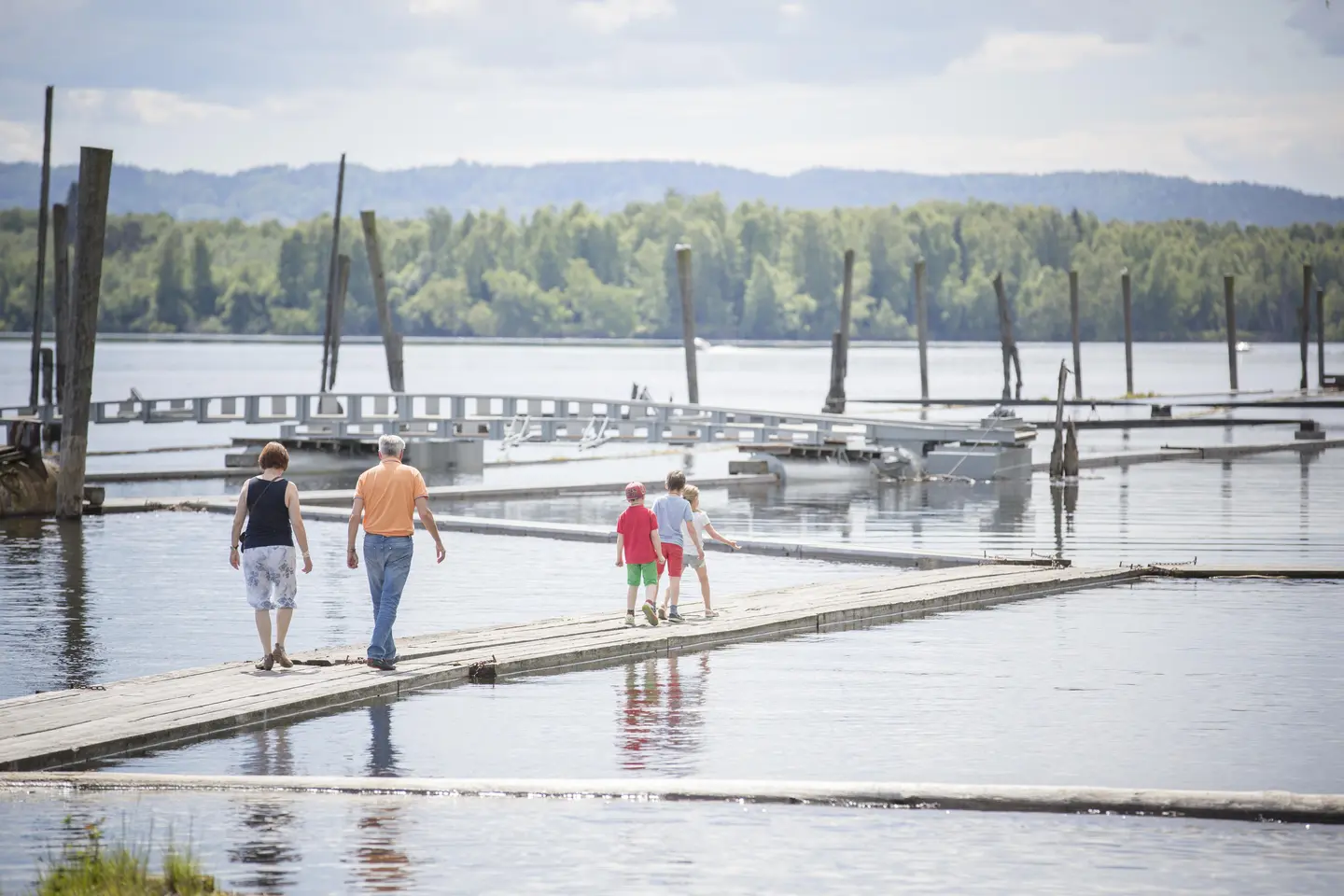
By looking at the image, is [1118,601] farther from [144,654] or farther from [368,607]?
[144,654]

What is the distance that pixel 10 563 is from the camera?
2292cm

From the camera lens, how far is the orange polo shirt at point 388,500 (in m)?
13.1

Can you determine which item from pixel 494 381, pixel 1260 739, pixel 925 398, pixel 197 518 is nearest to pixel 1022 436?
pixel 197 518

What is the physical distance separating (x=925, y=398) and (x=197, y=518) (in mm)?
59538

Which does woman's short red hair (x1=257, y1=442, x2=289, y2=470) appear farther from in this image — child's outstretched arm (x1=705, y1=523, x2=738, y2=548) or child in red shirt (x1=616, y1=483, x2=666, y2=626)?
child's outstretched arm (x1=705, y1=523, x2=738, y2=548)

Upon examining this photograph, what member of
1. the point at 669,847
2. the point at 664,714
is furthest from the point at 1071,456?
the point at 669,847

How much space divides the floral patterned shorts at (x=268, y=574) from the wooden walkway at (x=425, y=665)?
52cm

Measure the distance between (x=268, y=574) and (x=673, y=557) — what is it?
13.4 feet

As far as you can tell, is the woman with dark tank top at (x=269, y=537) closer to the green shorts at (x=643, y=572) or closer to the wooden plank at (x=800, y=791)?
the wooden plank at (x=800, y=791)

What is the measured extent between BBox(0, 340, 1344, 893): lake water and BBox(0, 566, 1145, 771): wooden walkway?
10.5 inches

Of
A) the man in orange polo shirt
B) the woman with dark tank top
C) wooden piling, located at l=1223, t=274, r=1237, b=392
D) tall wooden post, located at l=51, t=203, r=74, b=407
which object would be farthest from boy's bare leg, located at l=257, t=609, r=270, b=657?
wooden piling, located at l=1223, t=274, r=1237, b=392

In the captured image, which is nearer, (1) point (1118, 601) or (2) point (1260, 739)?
(2) point (1260, 739)

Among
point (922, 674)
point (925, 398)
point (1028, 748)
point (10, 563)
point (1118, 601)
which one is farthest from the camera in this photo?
point (925, 398)

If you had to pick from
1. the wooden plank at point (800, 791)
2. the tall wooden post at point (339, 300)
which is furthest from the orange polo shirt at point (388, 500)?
the tall wooden post at point (339, 300)
